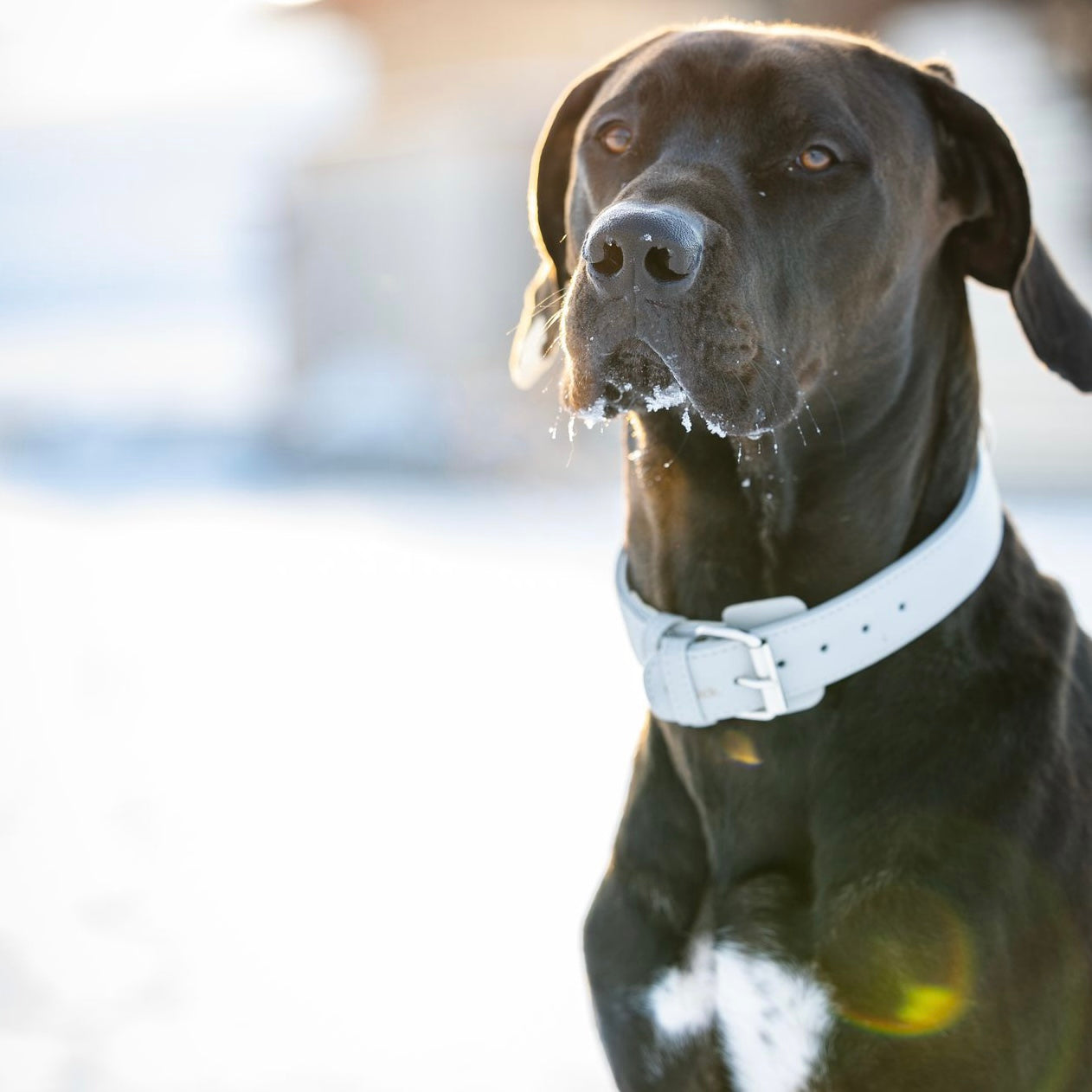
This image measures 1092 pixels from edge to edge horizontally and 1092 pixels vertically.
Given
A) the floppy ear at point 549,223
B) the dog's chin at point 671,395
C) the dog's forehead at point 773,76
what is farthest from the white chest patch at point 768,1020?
the dog's forehead at point 773,76

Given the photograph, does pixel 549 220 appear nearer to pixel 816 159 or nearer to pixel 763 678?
pixel 816 159

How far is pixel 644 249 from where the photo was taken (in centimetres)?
162

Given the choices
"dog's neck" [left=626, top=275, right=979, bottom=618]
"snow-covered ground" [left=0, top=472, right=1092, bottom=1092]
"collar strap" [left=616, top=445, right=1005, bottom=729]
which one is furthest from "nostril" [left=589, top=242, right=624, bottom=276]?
"snow-covered ground" [left=0, top=472, right=1092, bottom=1092]

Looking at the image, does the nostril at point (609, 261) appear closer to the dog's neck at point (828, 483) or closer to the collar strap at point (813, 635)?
the dog's neck at point (828, 483)

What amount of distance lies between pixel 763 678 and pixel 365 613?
4574mm

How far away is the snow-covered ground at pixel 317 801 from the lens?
2.90 m

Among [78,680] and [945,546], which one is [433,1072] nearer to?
[945,546]

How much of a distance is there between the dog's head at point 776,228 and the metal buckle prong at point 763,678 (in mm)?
276

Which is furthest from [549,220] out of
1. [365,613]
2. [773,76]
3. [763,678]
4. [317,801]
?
[365,613]

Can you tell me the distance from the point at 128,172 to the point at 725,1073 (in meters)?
33.8

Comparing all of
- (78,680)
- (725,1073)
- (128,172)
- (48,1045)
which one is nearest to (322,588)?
(78,680)

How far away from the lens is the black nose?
5.28 feet

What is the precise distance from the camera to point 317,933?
Result: 334cm

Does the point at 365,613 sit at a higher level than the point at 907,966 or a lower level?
lower
